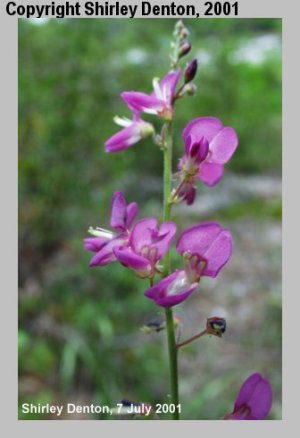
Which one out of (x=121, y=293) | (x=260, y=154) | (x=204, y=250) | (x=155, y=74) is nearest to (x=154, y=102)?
(x=204, y=250)

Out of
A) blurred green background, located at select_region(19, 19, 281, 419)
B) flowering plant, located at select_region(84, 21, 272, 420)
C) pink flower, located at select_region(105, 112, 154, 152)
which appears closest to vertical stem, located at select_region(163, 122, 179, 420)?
flowering plant, located at select_region(84, 21, 272, 420)

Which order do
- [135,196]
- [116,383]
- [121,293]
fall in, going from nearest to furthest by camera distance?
1. [116,383]
2. [121,293]
3. [135,196]

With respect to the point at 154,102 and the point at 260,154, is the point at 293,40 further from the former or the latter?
the point at 260,154

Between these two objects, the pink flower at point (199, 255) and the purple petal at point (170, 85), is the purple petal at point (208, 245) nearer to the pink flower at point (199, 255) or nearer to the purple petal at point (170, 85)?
the pink flower at point (199, 255)

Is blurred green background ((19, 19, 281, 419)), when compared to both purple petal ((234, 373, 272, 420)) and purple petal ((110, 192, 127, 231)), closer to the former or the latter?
purple petal ((234, 373, 272, 420))

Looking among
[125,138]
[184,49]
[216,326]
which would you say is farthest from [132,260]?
[184,49]

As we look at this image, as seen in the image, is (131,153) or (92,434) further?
(131,153)

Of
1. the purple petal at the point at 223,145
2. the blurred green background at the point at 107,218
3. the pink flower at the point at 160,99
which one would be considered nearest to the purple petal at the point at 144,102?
the pink flower at the point at 160,99
